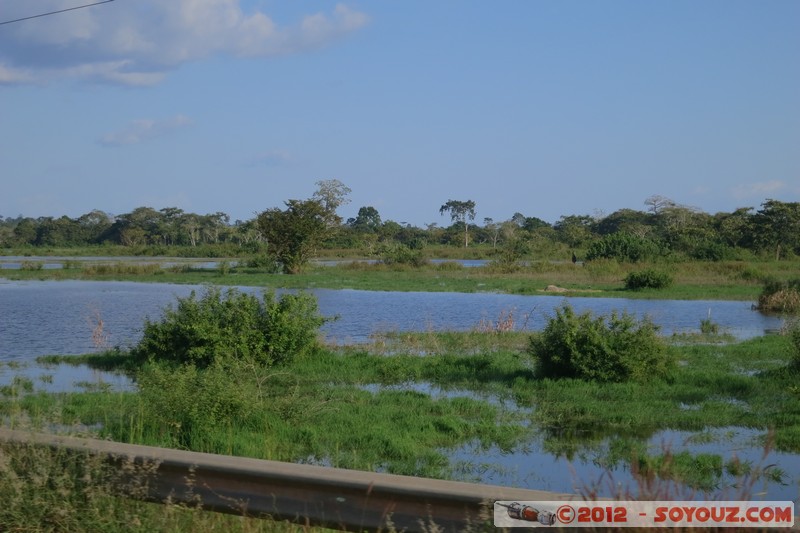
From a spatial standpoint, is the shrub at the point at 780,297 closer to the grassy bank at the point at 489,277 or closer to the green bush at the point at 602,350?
the grassy bank at the point at 489,277

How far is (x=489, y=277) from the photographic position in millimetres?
53125

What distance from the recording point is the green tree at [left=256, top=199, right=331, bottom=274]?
2165 inches

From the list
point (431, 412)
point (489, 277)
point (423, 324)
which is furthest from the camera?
point (489, 277)

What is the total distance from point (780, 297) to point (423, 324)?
46.1 ft

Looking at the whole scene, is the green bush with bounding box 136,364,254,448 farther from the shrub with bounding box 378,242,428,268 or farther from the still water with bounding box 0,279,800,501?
the shrub with bounding box 378,242,428,268

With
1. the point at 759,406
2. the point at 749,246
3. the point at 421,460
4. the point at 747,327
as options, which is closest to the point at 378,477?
the point at 421,460

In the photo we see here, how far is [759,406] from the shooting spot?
1255cm

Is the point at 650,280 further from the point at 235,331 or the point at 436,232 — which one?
the point at 436,232

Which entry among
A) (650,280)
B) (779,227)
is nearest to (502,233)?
(779,227)

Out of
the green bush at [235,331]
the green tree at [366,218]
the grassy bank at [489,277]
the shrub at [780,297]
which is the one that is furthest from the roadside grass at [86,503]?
the green tree at [366,218]

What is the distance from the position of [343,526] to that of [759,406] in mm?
10058

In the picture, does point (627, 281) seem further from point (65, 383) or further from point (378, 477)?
point (378, 477)

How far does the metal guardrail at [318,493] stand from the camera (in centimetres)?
394

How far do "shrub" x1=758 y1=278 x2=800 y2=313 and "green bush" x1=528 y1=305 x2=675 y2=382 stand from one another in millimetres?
17373
